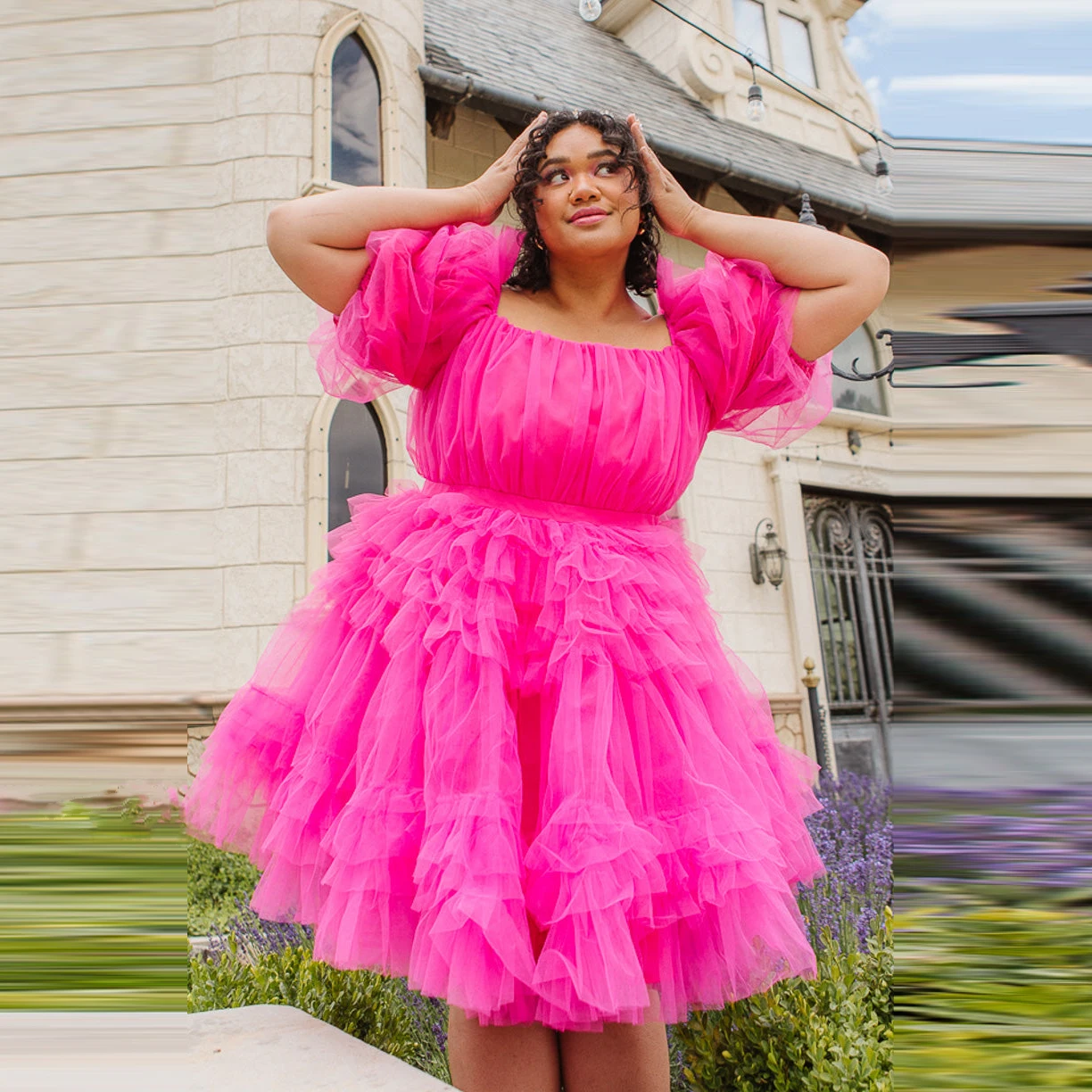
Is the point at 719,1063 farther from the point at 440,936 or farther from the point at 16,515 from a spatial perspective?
the point at 16,515

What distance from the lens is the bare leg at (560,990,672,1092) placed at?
142cm

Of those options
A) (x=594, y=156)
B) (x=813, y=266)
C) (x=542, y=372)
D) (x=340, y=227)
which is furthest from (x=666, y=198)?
(x=340, y=227)

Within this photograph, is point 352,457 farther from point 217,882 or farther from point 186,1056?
point 186,1056

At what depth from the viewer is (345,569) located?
5.51ft

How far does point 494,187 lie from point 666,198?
0.35 metres

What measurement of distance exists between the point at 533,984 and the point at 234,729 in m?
0.77

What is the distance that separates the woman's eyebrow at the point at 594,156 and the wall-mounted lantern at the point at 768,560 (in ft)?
18.9

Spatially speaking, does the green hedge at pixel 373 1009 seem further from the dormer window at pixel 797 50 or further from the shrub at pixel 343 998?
the dormer window at pixel 797 50

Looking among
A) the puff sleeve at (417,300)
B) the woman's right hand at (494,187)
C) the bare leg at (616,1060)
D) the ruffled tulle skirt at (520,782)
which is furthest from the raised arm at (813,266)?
the bare leg at (616,1060)

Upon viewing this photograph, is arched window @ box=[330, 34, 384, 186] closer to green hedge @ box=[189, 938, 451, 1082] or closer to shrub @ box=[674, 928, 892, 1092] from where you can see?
green hedge @ box=[189, 938, 451, 1082]

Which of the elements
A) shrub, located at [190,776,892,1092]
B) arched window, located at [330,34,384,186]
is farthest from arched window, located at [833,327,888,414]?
shrub, located at [190,776,892,1092]

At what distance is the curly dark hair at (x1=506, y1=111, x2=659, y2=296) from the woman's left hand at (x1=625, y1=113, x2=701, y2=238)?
2 centimetres

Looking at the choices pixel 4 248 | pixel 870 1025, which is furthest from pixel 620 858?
pixel 4 248

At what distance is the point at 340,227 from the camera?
1537 millimetres
